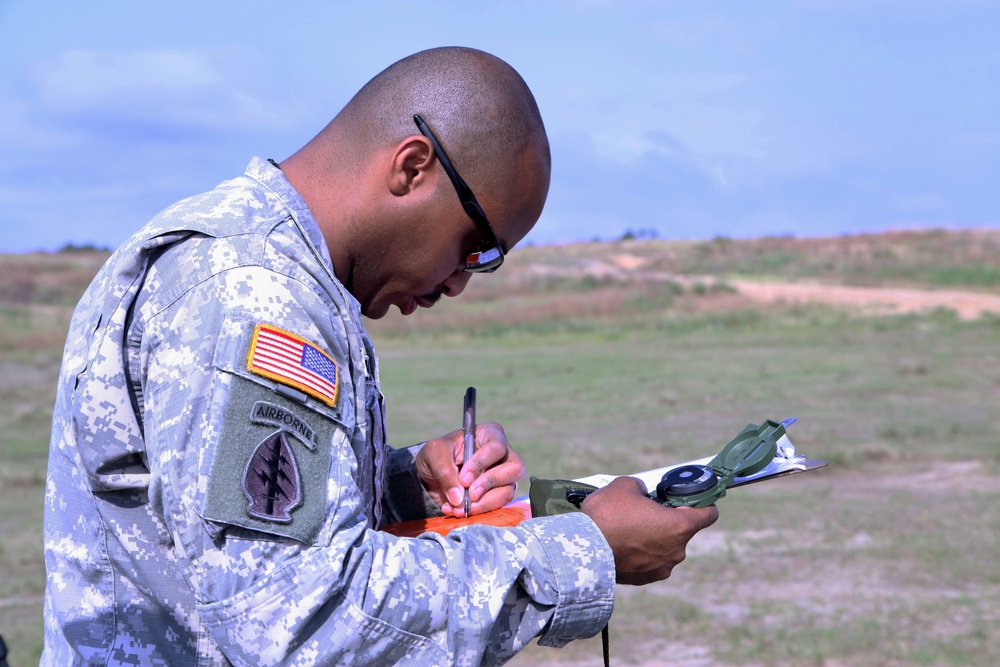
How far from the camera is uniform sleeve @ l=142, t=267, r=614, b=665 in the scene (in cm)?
140

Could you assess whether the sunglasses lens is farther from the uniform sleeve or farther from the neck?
the uniform sleeve

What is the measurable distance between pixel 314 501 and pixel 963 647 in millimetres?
5235

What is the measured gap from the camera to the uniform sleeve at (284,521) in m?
1.40

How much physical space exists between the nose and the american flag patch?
2.28 feet

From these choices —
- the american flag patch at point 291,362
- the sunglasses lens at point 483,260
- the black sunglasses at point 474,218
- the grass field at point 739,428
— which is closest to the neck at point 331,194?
the black sunglasses at point 474,218

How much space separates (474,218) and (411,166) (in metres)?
0.16

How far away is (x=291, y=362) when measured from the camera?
1434mm

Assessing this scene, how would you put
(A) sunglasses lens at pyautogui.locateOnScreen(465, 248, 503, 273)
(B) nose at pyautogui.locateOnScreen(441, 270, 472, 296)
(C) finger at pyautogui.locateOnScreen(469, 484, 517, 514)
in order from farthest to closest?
(C) finger at pyautogui.locateOnScreen(469, 484, 517, 514)
(B) nose at pyautogui.locateOnScreen(441, 270, 472, 296)
(A) sunglasses lens at pyautogui.locateOnScreen(465, 248, 503, 273)

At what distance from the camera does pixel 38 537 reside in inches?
326

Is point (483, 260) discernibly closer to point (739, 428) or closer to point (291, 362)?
point (291, 362)

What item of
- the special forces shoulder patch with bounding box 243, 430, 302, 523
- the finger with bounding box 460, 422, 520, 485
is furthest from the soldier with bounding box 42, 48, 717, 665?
the finger with bounding box 460, 422, 520, 485

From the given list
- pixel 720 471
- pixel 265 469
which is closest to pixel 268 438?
pixel 265 469

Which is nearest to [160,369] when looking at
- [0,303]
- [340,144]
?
[340,144]

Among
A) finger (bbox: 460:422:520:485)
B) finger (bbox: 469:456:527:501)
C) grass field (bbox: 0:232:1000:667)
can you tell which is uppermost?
finger (bbox: 460:422:520:485)
